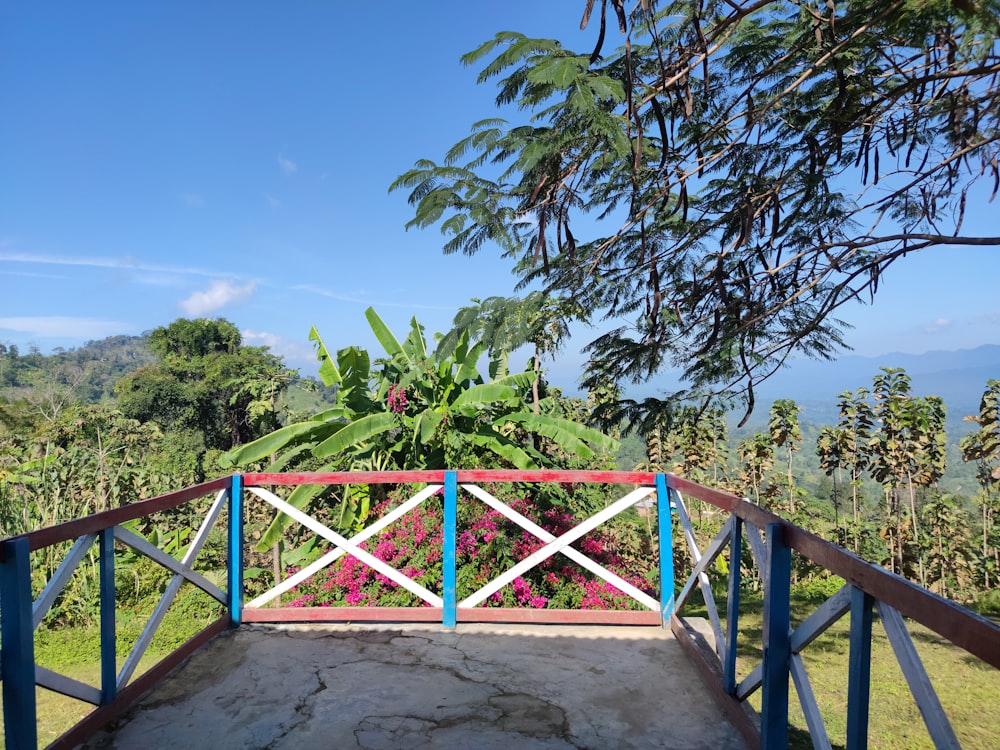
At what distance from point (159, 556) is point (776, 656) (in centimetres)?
277

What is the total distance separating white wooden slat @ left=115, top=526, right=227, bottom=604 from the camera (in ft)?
9.16

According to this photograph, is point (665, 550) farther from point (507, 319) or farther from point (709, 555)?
point (507, 319)

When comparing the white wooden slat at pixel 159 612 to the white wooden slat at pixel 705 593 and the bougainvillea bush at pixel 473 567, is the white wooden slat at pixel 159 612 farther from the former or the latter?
the white wooden slat at pixel 705 593

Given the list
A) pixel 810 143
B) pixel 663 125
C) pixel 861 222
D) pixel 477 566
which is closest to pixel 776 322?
pixel 861 222

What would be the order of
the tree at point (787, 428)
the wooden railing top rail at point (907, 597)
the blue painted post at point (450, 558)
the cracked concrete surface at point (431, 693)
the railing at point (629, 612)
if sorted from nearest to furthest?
the wooden railing top rail at point (907, 597), the railing at point (629, 612), the cracked concrete surface at point (431, 693), the blue painted post at point (450, 558), the tree at point (787, 428)

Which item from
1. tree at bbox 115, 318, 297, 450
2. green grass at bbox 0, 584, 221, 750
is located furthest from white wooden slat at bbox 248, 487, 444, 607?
tree at bbox 115, 318, 297, 450

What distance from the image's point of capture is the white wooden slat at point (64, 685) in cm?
218

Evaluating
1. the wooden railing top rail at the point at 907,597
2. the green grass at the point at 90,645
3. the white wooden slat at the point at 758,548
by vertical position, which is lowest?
the green grass at the point at 90,645

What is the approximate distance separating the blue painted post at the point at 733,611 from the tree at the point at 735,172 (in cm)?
156

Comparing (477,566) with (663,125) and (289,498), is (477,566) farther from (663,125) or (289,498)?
(663,125)

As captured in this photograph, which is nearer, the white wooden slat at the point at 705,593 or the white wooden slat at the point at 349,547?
the white wooden slat at the point at 705,593

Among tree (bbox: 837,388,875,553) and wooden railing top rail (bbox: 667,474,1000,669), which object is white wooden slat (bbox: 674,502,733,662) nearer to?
wooden railing top rail (bbox: 667,474,1000,669)

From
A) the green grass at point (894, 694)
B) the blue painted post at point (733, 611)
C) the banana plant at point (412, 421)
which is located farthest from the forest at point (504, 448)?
the green grass at point (894, 694)

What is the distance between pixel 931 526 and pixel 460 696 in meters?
11.0
